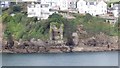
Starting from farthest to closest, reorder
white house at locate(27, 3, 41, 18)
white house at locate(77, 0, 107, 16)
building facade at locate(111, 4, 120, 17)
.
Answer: white house at locate(77, 0, 107, 16) < building facade at locate(111, 4, 120, 17) < white house at locate(27, 3, 41, 18)

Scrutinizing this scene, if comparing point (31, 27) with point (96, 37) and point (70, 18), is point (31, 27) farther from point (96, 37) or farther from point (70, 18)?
point (96, 37)

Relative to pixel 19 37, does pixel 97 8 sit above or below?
above

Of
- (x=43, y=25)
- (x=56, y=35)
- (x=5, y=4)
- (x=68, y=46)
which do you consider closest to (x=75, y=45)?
(x=68, y=46)

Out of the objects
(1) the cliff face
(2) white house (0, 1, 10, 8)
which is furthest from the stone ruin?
(2) white house (0, 1, 10, 8)

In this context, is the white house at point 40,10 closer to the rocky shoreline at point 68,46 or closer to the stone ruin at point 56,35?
the stone ruin at point 56,35

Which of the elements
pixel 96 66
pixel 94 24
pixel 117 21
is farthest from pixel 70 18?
pixel 96 66

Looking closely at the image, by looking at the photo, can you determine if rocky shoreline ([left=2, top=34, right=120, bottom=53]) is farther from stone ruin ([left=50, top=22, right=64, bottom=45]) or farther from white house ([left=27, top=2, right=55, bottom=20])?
white house ([left=27, top=2, right=55, bottom=20])
